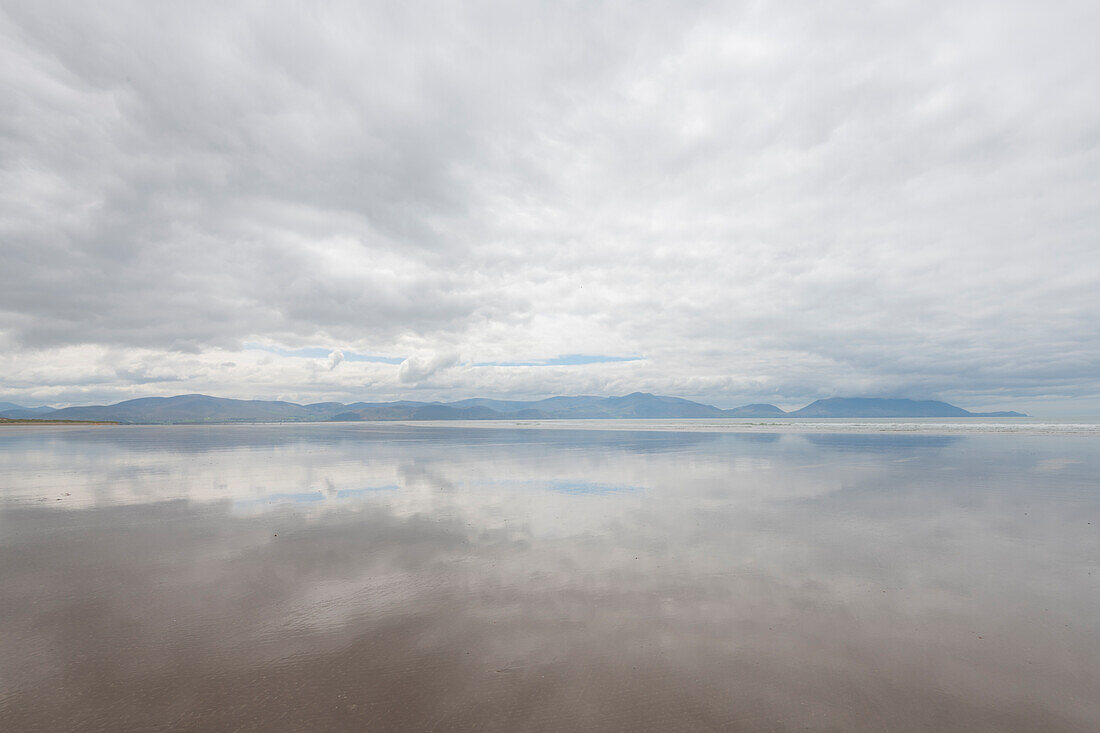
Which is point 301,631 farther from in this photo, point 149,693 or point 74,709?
point 74,709

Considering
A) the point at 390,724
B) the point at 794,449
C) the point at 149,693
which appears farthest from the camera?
the point at 794,449

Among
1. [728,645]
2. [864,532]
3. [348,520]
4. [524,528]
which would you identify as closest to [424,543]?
[524,528]

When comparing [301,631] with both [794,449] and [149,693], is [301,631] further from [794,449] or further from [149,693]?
[794,449]

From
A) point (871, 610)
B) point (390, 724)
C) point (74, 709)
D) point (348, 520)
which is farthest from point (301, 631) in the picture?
point (871, 610)

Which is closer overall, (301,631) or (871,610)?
(301,631)

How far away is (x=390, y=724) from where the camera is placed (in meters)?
5.71

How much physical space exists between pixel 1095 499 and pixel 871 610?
1826 cm

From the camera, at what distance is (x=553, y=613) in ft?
28.6

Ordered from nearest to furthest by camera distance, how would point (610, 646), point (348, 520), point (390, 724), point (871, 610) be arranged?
point (390, 724) < point (610, 646) < point (871, 610) < point (348, 520)

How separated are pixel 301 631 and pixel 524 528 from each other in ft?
24.6

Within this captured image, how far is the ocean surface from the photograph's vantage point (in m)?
6.04

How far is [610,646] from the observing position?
753cm

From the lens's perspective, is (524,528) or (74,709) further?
(524,528)

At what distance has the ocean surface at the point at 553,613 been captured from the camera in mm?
6039
